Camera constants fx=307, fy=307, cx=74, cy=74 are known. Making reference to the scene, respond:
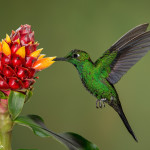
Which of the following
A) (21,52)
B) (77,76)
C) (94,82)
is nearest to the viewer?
(21,52)

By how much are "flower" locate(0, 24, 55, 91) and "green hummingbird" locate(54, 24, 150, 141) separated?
9 cm

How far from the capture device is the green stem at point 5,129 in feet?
1.96

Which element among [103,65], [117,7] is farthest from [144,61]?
[103,65]

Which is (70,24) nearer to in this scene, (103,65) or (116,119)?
(116,119)

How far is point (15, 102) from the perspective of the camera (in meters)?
0.55

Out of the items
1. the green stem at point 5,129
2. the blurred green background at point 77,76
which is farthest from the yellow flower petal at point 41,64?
the blurred green background at point 77,76

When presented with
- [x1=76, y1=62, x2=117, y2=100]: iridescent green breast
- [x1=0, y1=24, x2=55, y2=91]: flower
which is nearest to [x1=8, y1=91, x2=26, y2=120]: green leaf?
[x1=0, y1=24, x2=55, y2=91]: flower

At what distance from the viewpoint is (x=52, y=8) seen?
2295mm

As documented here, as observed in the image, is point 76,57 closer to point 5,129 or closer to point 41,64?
point 41,64

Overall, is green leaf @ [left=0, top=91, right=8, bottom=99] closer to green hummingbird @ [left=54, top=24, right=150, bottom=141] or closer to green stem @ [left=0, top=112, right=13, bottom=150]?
green stem @ [left=0, top=112, right=13, bottom=150]

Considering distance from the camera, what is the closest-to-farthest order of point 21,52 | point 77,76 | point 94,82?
1. point 21,52
2. point 94,82
3. point 77,76

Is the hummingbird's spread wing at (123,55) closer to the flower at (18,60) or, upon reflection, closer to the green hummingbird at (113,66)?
the green hummingbird at (113,66)

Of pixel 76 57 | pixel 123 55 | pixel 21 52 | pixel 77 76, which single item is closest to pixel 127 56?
pixel 123 55

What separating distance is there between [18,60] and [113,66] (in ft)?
0.76
